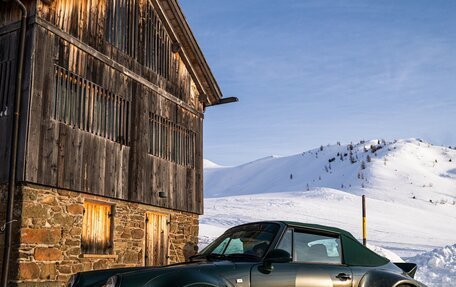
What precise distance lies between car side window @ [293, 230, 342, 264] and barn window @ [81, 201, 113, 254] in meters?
7.06

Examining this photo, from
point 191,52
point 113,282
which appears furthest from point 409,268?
point 191,52

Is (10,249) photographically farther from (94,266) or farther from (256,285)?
(256,285)

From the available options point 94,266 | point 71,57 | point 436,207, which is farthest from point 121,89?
point 436,207

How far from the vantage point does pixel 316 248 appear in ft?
20.2

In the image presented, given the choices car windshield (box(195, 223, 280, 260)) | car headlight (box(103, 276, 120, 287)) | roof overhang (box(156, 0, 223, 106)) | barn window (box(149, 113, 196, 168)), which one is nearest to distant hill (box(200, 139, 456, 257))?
barn window (box(149, 113, 196, 168))

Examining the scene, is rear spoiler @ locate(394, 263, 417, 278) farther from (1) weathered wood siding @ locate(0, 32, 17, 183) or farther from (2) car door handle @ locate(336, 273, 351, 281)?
(1) weathered wood siding @ locate(0, 32, 17, 183)

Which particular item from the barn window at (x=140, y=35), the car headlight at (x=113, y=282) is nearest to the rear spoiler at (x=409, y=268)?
the car headlight at (x=113, y=282)

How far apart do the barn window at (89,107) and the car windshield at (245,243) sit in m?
6.30

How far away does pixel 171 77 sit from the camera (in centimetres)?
1595

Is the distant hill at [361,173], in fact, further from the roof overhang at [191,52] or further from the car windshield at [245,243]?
the car windshield at [245,243]

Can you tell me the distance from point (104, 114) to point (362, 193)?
37.3 m

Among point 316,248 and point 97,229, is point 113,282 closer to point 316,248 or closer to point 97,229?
point 316,248

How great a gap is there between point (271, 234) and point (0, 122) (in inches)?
284

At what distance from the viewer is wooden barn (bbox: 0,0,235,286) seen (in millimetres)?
10578
